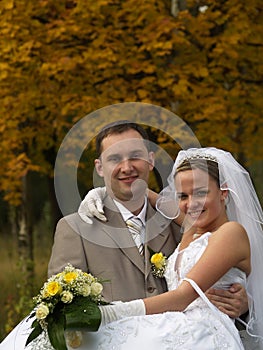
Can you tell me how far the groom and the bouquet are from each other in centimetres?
67

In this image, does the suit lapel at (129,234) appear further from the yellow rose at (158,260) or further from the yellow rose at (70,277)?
the yellow rose at (70,277)

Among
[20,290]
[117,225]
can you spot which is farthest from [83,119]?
[117,225]

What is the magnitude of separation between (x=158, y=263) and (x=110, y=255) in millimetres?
285

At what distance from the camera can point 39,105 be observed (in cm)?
868

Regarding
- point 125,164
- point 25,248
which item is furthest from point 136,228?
point 25,248

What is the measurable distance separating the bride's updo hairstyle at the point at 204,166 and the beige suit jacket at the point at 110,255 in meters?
0.54

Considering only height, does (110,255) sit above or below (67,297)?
below

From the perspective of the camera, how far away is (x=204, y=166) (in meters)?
4.17

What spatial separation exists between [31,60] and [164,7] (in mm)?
1566

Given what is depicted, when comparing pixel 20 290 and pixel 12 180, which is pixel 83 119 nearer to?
pixel 12 180

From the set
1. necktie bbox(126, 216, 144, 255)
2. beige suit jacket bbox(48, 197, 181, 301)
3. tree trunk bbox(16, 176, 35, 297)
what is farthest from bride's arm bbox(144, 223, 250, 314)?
tree trunk bbox(16, 176, 35, 297)

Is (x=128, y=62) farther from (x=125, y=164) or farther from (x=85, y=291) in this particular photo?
(x=85, y=291)

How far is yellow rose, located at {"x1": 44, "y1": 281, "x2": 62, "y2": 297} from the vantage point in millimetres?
3617

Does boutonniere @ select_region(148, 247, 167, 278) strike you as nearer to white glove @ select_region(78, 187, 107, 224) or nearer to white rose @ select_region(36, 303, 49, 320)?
white glove @ select_region(78, 187, 107, 224)
